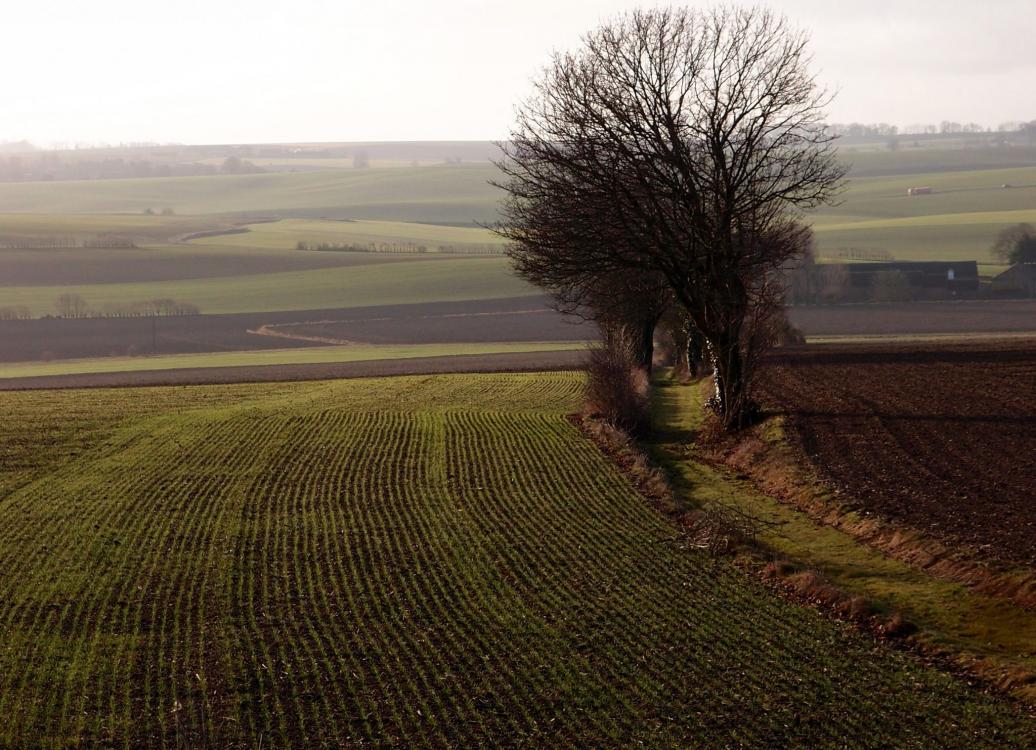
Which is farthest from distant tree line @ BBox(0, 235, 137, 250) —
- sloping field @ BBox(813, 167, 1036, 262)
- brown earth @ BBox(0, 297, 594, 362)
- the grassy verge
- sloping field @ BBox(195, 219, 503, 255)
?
the grassy verge

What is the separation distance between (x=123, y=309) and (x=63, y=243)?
143ft

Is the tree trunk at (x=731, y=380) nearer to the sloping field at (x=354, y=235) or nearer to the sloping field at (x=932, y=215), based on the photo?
the sloping field at (x=932, y=215)

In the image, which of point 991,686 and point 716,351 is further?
point 716,351

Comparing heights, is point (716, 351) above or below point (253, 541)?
above

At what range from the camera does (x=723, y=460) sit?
94.4ft

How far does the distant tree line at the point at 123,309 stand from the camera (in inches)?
3529

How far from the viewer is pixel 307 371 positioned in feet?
187

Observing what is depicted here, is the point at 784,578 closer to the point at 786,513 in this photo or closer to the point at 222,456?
the point at 786,513

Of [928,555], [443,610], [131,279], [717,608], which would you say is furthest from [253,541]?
[131,279]

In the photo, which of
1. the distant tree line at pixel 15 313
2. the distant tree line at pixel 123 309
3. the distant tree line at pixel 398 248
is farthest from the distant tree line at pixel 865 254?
the distant tree line at pixel 15 313

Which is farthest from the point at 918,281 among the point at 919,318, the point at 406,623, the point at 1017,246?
the point at 406,623

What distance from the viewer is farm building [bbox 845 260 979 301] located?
88.5m

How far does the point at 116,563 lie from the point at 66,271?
94.4 m

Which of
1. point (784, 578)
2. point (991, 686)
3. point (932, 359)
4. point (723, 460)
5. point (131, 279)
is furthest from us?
point (131, 279)
